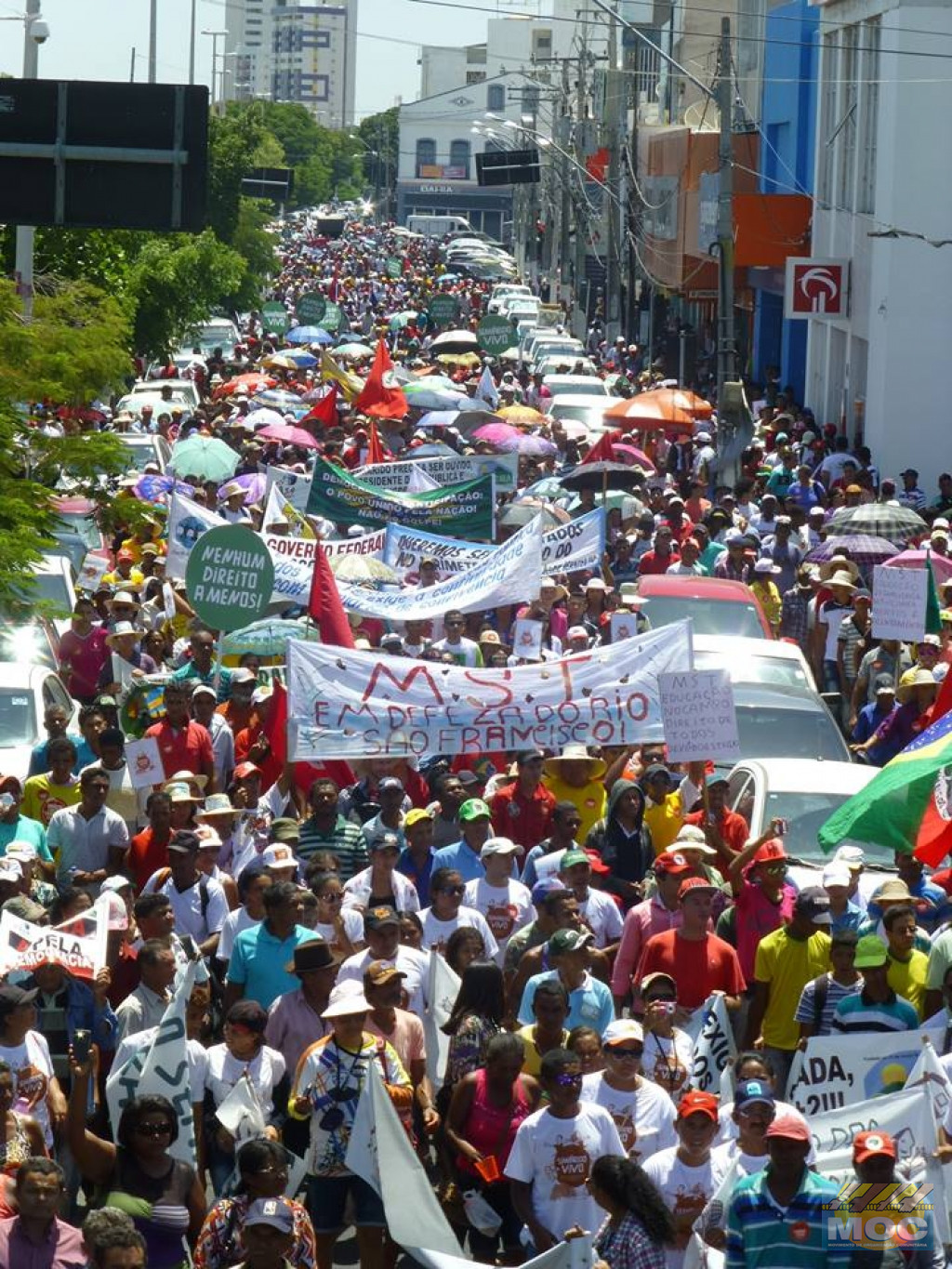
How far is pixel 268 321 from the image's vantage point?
188 feet

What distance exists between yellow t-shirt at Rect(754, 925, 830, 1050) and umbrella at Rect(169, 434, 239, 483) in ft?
57.2

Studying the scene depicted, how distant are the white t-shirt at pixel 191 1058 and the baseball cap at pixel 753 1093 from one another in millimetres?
1977

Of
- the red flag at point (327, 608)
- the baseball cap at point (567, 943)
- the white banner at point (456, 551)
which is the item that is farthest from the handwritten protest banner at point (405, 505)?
the baseball cap at point (567, 943)

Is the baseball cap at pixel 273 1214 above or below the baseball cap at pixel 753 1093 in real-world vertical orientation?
below

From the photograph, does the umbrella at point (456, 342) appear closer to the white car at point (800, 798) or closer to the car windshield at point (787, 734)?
the car windshield at point (787, 734)

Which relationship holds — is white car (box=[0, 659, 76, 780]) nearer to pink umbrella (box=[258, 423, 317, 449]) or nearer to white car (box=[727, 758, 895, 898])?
white car (box=[727, 758, 895, 898])

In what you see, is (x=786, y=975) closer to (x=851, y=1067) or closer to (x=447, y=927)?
(x=851, y=1067)

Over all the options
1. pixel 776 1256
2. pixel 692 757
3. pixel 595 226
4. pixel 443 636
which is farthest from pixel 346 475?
pixel 595 226

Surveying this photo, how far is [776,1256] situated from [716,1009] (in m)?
2.41

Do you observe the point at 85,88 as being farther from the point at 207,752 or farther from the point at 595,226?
the point at 595,226

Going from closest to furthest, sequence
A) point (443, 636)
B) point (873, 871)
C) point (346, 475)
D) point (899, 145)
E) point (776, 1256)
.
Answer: point (776, 1256) < point (873, 871) < point (443, 636) < point (346, 475) < point (899, 145)

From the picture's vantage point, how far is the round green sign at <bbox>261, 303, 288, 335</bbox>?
2256 inches

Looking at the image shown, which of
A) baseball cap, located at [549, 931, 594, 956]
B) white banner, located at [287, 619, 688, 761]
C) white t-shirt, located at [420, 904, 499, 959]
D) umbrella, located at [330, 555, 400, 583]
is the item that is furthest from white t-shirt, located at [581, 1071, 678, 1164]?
umbrella, located at [330, 555, 400, 583]

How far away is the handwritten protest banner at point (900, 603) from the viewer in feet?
55.2
